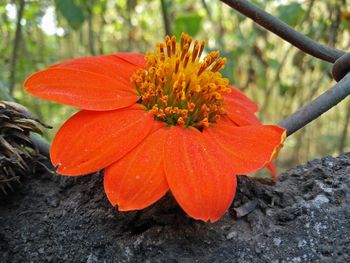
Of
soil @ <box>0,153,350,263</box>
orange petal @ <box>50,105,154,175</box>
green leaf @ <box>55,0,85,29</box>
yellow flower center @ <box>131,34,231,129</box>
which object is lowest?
soil @ <box>0,153,350,263</box>

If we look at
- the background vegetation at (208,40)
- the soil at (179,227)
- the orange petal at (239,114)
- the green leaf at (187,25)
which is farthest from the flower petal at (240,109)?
the green leaf at (187,25)

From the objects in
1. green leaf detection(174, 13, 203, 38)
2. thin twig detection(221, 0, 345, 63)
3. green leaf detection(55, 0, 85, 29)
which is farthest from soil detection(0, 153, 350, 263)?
green leaf detection(174, 13, 203, 38)

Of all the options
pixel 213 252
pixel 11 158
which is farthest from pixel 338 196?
pixel 11 158

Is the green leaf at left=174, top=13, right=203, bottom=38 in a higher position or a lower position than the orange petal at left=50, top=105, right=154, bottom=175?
higher

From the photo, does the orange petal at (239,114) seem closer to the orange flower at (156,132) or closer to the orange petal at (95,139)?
the orange flower at (156,132)

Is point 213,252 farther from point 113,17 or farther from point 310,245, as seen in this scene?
point 113,17

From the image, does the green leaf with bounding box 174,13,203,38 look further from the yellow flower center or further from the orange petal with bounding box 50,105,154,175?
the orange petal with bounding box 50,105,154,175
